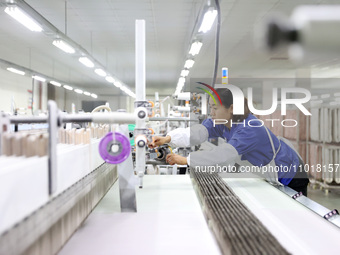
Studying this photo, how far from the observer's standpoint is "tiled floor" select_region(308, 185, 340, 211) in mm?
4129

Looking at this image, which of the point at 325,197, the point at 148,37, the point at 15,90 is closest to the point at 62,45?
the point at 148,37

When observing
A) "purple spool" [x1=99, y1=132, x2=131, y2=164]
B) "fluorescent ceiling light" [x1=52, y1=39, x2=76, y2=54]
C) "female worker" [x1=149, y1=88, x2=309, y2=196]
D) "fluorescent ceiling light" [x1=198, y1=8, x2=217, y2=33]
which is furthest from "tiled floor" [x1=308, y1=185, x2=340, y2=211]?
"fluorescent ceiling light" [x1=52, y1=39, x2=76, y2=54]

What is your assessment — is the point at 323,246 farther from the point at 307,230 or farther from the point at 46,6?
the point at 46,6

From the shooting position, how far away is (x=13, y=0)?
3025 mm

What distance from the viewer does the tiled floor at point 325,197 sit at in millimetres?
4129

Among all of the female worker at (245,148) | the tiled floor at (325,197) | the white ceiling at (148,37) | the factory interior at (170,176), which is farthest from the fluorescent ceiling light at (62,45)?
the tiled floor at (325,197)

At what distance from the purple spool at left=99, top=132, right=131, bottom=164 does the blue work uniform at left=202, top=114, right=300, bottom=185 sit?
104cm

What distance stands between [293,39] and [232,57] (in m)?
7.57

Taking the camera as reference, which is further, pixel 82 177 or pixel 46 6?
pixel 46 6

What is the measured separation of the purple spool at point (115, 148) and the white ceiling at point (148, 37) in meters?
1.08

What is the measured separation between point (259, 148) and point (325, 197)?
133 inches

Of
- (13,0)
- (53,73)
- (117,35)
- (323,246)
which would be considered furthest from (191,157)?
(53,73)

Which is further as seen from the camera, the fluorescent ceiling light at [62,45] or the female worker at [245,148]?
the fluorescent ceiling light at [62,45]

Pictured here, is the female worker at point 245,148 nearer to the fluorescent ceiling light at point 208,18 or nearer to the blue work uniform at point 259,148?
the blue work uniform at point 259,148
